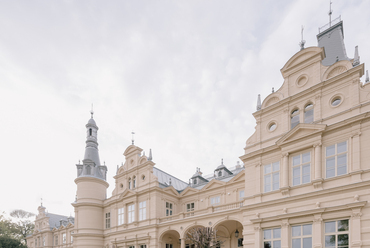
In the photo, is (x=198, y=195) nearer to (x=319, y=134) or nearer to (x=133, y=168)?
(x=133, y=168)

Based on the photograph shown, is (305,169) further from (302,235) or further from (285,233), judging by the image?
(285,233)

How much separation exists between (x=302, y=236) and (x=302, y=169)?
387 centimetres

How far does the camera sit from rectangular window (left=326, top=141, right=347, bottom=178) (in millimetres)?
13984

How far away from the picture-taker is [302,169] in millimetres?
15445

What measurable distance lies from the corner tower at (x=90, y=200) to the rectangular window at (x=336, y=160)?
27180mm

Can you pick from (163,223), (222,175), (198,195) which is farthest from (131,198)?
(222,175)

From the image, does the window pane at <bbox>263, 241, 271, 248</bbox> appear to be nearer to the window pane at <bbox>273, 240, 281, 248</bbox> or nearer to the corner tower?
the window pane at <bbox>273, 240, 281, 248</bbox>

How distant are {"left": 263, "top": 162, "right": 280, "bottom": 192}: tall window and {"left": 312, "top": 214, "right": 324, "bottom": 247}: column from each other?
3000 mm

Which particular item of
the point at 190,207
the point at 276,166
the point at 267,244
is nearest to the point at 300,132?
the point at 276,166

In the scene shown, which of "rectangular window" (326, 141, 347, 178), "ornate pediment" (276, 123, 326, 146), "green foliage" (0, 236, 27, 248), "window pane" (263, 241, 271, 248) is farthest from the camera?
"green foliage" (0, 236, 27, 248)

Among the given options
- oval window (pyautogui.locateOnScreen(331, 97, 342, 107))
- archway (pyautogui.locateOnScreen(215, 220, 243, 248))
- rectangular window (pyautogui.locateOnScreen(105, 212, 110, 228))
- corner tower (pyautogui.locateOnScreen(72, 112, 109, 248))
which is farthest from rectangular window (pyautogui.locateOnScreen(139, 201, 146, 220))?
oval window (pyautogui.locateOnScreen(331, 97, 342, 107))

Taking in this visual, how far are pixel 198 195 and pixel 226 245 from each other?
18.8 feet

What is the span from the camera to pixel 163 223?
23750mm

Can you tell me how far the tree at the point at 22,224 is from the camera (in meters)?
55.4
